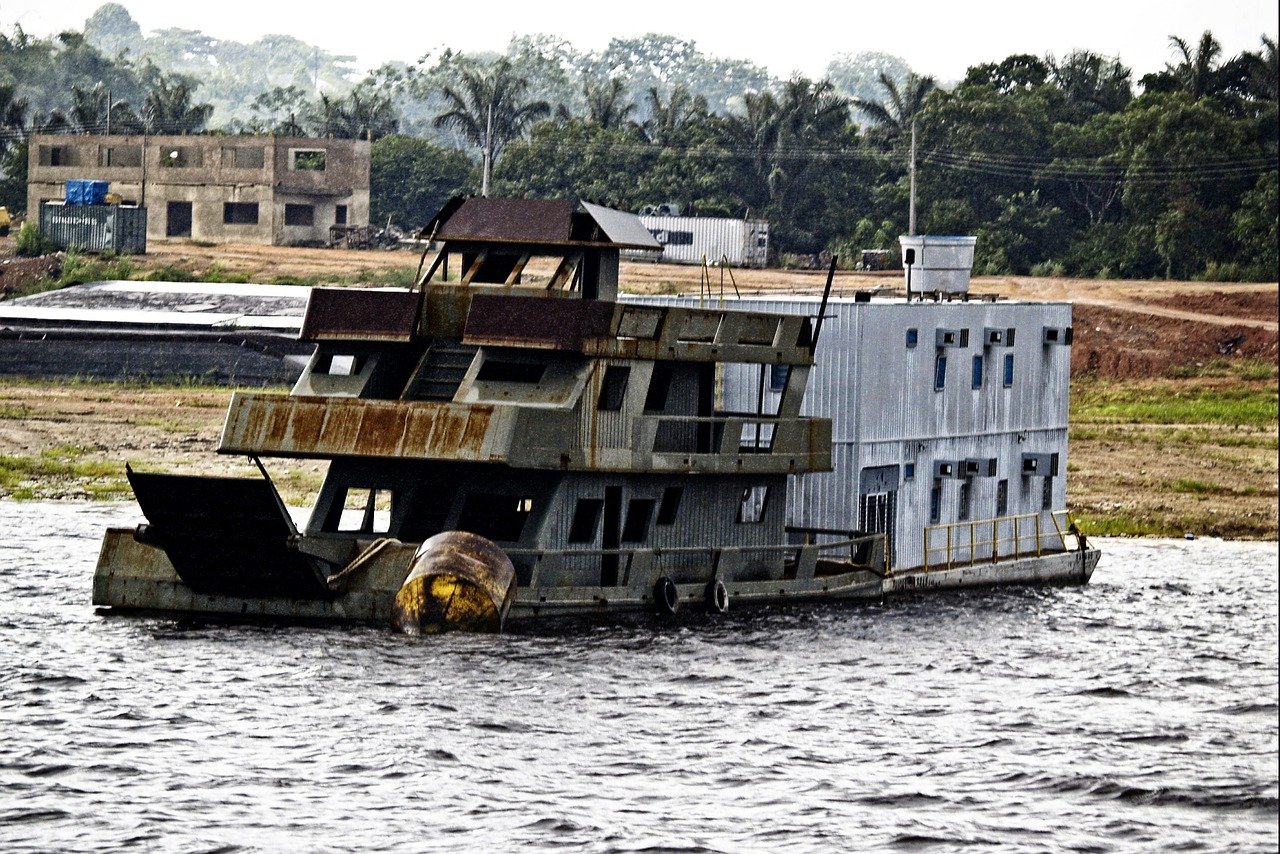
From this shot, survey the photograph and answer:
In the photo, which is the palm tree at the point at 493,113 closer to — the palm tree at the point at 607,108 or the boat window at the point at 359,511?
the palm tree at the point at 607,108

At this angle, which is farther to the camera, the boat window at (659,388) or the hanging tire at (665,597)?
the boat window at (659,388)

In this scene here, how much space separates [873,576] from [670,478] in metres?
5.30

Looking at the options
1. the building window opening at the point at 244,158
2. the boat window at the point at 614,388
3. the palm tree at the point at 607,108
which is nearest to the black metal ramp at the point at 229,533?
the boat window at the point at 614,388

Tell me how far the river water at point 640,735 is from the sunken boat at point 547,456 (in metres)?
0.76

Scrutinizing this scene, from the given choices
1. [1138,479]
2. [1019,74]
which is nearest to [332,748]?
[1138,479]

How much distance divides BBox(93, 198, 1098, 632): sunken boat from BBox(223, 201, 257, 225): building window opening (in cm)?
6832

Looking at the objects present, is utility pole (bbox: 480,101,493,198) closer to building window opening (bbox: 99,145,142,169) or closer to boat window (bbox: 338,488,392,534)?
building window opening (bbox: 99,145,142,169)

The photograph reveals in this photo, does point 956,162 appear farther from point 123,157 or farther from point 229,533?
point 229,533

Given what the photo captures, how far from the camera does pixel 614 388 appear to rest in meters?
36.2

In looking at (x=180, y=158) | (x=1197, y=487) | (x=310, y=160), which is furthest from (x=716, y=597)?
(x=180, y=158)

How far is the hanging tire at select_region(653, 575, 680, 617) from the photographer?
3638 centimetres

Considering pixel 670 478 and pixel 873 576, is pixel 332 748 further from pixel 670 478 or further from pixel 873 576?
pixel 873 576

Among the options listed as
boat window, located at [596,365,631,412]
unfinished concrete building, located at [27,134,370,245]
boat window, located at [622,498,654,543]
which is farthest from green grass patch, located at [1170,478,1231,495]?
unfinished concrete building, located at [27,134,370,245]

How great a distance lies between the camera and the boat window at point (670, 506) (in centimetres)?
3766
